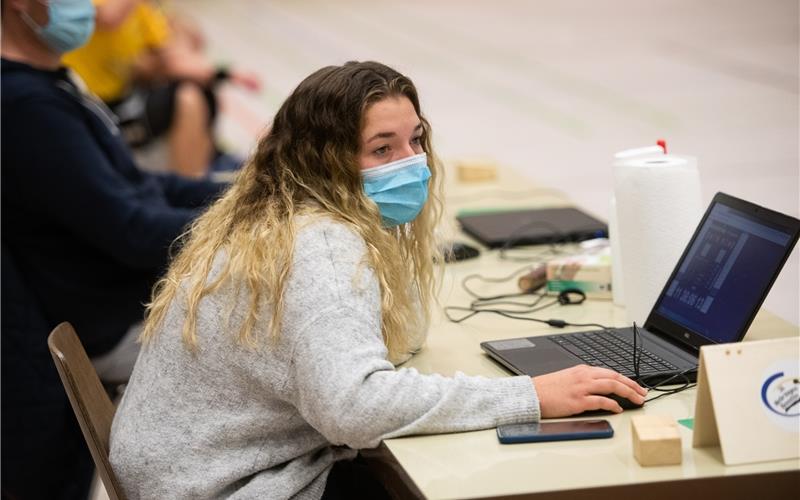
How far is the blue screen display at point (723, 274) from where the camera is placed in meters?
1.82

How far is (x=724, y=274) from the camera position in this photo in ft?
6.29

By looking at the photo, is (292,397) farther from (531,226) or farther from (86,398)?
(531,226)

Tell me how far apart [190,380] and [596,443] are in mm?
673

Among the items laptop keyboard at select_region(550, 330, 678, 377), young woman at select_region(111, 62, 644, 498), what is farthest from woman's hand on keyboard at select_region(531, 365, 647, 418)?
laptop keyboard at select_region(550, 330, 678, 377)

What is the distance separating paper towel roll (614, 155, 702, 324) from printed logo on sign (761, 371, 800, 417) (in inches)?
25.2

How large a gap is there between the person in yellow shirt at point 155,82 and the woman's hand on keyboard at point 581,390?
3.60 metres

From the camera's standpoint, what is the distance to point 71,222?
2727 mm

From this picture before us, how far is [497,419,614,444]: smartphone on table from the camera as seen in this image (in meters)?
1.57

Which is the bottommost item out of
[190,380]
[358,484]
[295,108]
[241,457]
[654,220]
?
[358,484]

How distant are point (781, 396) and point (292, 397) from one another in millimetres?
732

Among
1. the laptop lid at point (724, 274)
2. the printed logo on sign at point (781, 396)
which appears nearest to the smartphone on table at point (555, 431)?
the printed logo on sign at point (781, 396)

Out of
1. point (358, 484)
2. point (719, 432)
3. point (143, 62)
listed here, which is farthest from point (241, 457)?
point (143, 62)

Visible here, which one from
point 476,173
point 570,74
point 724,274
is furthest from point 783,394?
point 570,74

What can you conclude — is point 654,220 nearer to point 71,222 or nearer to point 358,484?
point 358,484
